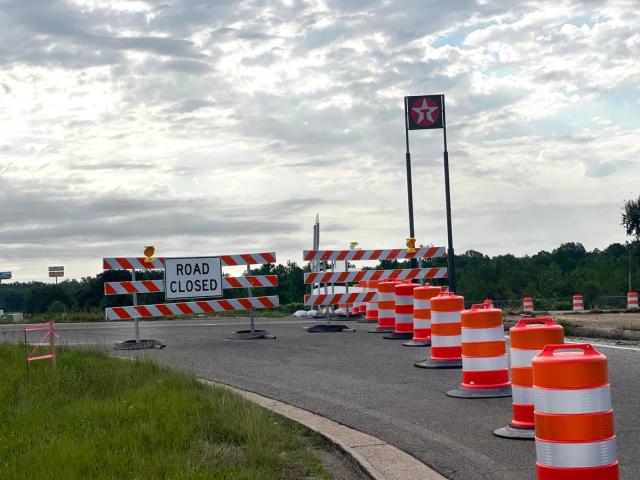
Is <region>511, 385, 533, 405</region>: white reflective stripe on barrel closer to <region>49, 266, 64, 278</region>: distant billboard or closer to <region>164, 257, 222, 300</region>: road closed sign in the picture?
<region>164, 257, 222, 300</region>: road closed sign

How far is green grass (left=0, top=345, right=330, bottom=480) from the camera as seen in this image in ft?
23.4

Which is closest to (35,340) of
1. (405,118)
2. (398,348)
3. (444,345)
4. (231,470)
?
(398,348)

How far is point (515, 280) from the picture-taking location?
101625mm

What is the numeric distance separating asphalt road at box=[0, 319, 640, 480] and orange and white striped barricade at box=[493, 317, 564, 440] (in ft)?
0.78

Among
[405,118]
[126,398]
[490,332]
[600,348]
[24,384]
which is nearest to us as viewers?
[126,398]

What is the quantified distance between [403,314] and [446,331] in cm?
444

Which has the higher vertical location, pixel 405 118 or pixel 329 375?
pixel 405 118

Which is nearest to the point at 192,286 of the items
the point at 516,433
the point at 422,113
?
the point at 516,433

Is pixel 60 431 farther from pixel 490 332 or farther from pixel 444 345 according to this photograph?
pixel 444 345

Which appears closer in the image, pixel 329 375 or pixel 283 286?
pixel 329 375

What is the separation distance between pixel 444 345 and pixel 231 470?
22.5 ft

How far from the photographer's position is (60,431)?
8.68 m

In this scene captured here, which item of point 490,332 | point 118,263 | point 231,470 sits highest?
point 118,263

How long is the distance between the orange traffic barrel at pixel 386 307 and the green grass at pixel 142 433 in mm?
8304
